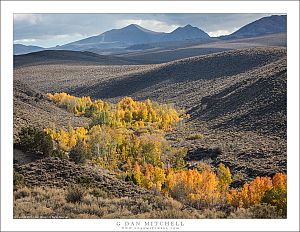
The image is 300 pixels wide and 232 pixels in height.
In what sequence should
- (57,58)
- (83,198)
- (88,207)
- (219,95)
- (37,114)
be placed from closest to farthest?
(88,207) < (83,198) < (37,114) < (219,95) < (57,58)

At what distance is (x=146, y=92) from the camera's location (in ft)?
210

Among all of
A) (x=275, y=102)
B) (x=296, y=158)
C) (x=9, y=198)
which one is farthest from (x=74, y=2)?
(x=275, y=102)

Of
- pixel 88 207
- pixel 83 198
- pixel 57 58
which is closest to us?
pixel 88 207

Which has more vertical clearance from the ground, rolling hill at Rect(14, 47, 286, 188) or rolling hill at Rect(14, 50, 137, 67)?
rolling hill at Rect(14, 50, 137, 67)

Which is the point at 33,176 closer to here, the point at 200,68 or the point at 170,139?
the point at 170,139

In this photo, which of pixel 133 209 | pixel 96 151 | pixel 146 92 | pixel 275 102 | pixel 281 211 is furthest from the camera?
pixel 146 92

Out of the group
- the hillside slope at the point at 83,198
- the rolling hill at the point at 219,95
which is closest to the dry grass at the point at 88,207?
the hillside slope at the point at 83,198

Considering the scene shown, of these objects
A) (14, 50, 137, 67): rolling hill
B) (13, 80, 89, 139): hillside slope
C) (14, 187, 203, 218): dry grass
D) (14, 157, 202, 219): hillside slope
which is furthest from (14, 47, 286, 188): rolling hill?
(14, 50, 137, 67): rolling hill

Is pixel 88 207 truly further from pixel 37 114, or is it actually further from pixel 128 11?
pixel 37 114

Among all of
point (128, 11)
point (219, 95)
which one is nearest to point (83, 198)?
point (128, 11)

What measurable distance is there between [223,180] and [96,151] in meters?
7.03

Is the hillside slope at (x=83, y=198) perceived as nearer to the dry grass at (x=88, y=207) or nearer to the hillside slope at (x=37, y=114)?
the dry grass at (x=88, y=207)

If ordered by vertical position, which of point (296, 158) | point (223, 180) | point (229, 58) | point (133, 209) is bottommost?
point (223, 180)

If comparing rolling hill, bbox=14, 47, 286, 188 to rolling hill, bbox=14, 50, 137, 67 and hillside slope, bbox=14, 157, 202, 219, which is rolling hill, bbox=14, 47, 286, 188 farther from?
rolling hill, bbox=14, 50, 137, 67
